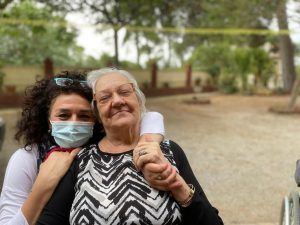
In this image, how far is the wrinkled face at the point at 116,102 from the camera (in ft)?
6.15

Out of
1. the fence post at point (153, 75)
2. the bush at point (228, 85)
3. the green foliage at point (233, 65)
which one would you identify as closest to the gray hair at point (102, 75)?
the fence post at point (153, 75)

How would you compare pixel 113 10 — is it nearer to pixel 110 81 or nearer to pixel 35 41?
pixel 35 41

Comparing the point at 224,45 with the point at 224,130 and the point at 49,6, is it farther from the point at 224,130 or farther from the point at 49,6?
the point at 224,130

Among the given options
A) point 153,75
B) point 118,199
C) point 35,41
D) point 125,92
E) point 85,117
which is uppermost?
point 35,41

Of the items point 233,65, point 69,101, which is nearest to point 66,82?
point 69,101

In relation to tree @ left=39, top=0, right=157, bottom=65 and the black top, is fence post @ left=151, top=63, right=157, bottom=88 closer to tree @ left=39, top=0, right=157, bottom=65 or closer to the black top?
tree @ left=39, top=0, right=157, bottom=65

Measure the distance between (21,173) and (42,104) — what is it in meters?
0.33

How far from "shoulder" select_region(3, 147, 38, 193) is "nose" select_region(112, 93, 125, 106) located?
0.42 meters

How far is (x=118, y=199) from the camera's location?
67.0 inches

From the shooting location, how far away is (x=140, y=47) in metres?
36.9

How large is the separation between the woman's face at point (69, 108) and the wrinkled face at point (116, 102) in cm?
8

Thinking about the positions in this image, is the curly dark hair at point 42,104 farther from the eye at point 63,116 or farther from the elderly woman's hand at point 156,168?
the elderly woman's hand at point 156,168

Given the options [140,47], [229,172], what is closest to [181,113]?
[229,172]

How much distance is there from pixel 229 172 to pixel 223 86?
19306mm
